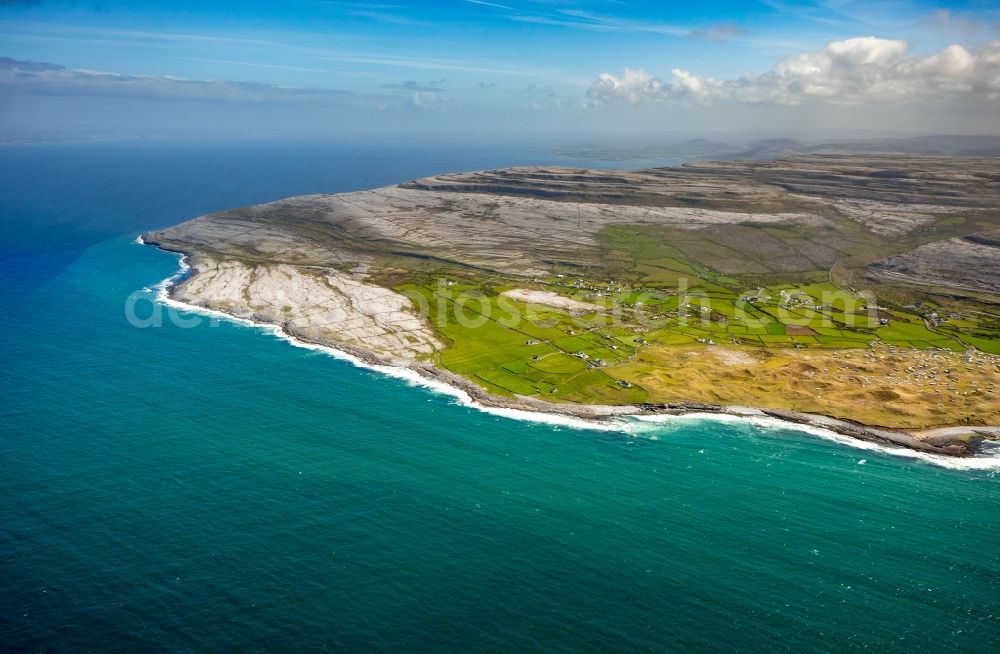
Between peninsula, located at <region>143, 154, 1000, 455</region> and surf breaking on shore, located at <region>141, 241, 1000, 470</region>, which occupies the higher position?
peninsula, located at <region>143, 154, 1000, 455</region>

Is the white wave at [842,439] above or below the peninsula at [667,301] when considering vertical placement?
below

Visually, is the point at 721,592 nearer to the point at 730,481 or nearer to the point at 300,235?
the point at 730,481

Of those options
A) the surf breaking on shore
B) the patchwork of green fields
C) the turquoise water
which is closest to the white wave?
the surf breaking on shore

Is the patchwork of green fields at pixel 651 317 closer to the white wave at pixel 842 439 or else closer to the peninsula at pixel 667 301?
the peninsula at pixel 667 301

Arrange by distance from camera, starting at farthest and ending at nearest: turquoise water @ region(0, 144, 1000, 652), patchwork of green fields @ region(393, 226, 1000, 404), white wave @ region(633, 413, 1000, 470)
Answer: patchwork of green fields @ region(393, 226, 1000, 404)
white wave @ region(633, 413, 1000, 470)
turquoise water @ region(0, 144, 1000, 652)

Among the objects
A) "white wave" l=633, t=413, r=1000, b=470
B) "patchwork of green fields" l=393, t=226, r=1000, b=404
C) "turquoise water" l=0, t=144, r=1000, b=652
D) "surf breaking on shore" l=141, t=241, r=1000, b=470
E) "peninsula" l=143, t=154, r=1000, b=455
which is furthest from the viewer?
"patchwork of green fields" l=393, t=226, r=1000, b=404

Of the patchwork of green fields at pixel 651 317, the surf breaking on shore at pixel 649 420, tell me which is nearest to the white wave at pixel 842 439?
the surf breaking on shore at pixel 649 420

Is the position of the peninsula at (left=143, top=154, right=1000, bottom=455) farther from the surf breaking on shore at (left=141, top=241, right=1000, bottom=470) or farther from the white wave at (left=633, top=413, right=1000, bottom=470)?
the white wave at (left=633, top=413, right=1000, bottom=470)

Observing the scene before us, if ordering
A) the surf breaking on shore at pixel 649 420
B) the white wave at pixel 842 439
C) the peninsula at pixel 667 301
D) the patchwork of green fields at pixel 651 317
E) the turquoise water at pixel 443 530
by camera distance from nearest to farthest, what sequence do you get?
the turquoise water at pixel 443 530 → the white wave at pixel 842 439 → the surf breaking on shore at pixel 649 420 → the peninsula at pixel 667 301 → the patchwork of green fields at pixel 651 317
